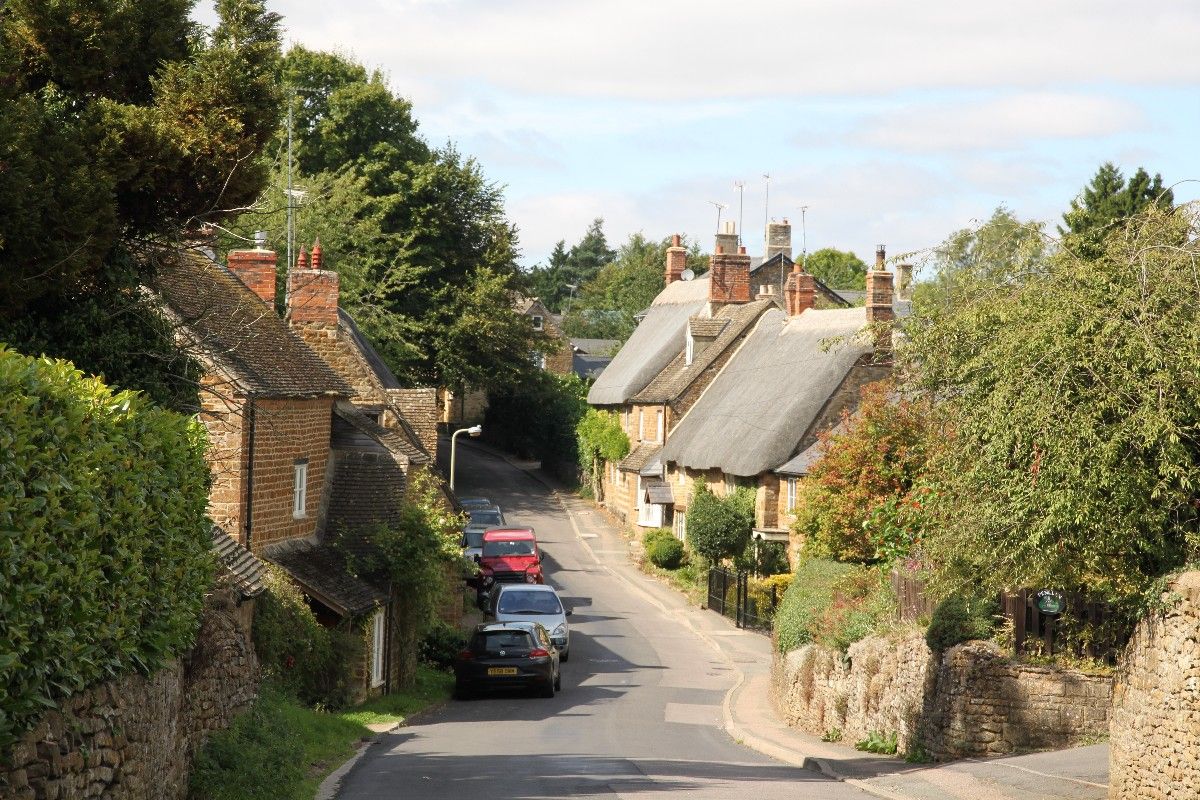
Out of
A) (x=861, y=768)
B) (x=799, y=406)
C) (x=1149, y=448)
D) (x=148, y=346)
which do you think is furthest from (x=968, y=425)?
(x=799, y=406)

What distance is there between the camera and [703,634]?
128 ft

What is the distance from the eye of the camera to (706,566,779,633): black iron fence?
40438mm

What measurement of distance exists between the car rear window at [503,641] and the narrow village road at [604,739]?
1.10m

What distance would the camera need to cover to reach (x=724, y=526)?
44281mm

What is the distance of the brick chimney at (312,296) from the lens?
102 ft

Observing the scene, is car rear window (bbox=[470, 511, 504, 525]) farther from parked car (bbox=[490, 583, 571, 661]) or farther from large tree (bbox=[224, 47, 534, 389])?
parked car (bbox=[490, 583, 571, 661])

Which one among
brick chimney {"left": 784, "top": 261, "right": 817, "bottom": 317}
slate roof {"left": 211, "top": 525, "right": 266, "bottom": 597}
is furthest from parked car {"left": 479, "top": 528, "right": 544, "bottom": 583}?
slate roof {"left": 211, "top": 525, "right": 266, "bottom": 597}

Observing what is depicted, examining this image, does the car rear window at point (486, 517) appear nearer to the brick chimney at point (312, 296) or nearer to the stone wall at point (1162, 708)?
the brick chimney at point (312, 296)

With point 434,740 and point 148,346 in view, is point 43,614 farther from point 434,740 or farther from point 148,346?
point 434,740

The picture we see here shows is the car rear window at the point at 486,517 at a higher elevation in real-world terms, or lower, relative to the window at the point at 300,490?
lower

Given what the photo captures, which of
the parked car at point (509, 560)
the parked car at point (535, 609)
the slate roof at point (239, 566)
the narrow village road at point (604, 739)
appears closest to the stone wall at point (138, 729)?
the slate roof at point (239, 566)

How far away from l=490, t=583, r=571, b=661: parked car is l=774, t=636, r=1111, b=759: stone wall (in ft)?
39.7

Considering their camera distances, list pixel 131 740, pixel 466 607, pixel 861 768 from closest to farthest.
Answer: pixel 131 740
pixel 861 768
pixel 466 607

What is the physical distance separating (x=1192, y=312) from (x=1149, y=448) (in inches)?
57.0
